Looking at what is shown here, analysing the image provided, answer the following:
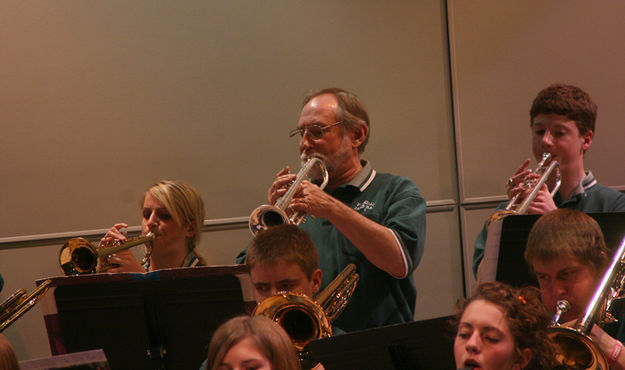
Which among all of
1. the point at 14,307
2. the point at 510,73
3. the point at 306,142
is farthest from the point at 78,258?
the point at 510,73

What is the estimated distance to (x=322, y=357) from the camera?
2131 millimetres

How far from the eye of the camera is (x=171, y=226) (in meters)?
3.64

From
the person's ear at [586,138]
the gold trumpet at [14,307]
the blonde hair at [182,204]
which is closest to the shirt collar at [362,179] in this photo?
the blonde hair at [182,204]

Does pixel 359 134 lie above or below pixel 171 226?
above

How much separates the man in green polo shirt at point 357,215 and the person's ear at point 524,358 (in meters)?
0.88

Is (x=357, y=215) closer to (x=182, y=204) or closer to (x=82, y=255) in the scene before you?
(x=182, y=204)

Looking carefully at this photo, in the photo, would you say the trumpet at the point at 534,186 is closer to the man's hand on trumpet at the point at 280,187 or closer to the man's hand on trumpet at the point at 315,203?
the man's hand on trumpet at the point at 315,203

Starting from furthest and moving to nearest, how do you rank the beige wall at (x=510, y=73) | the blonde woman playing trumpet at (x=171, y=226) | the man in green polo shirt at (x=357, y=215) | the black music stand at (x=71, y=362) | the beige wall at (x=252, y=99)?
1. the beige wall at (x=510, y=73)
2. the beige wall at (x=252, y=99)
3. the blonde woman playing trumpet at (x=171, y=226)
4. the man in green polo shirt at (x=357, y=215)
5. the black music stand at (x=71, y=362)

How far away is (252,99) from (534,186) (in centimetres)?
175

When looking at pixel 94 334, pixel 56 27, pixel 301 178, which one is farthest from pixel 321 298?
pixel 56 27

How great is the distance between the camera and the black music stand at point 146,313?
2645mm

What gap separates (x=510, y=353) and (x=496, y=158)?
2343mm

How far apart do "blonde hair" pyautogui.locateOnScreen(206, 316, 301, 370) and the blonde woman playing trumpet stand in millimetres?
1390

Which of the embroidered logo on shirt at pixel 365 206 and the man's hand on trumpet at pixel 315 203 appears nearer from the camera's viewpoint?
the man's hand on trumpet at pixel 315 203
